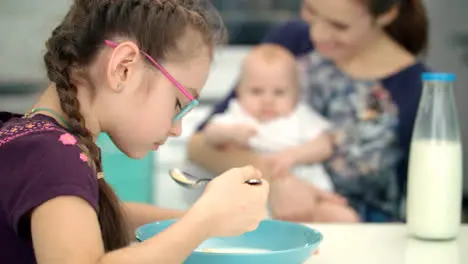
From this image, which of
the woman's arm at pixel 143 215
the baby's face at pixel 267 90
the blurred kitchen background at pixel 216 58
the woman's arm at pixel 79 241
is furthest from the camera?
the blurred kitchen background at pixel 216 58

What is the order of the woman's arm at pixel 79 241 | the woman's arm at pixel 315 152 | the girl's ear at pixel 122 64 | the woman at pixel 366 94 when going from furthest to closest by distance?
1. the woman's arm at pixel 315 152
2. the woman at pixel 366 94
3. the girl's ear at pixel 122 64
4. the woman's arm at pixel 79 241

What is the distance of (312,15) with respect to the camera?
78.3 inches

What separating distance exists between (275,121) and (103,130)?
4.04 ft

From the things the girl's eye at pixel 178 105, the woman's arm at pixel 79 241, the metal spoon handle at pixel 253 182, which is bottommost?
the woman's arm at pixel 79 241

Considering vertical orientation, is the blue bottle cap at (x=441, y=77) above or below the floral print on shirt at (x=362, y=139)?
above

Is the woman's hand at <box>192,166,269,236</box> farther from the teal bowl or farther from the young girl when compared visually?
the teal bowl

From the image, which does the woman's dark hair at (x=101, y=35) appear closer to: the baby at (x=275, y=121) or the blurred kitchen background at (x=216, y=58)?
the baby at (x=275, y=121)

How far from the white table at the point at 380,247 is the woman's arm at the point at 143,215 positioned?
0.84 feet

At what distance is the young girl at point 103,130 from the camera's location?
82 cm

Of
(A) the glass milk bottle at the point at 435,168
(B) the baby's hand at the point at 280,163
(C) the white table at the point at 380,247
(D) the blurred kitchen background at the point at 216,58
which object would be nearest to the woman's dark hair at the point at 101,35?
(C) the white table at the point at 380,247

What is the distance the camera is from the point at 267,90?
2.18m

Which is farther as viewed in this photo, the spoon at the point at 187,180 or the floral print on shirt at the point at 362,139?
the floral print on shirt at the point at 362,139

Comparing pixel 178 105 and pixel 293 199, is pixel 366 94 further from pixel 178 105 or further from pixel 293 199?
pixel 178 105

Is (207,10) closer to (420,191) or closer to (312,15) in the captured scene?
(420,191)
